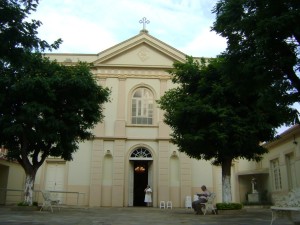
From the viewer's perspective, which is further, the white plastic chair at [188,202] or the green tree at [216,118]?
the white plastic chair at [188,202]

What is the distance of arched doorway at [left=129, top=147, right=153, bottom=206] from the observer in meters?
24.2

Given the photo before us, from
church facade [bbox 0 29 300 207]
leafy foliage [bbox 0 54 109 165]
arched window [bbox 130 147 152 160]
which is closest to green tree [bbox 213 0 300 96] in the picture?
A: leafy foliage [bbox 0 54 109 165]

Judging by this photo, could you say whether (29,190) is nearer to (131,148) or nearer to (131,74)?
(131,148)

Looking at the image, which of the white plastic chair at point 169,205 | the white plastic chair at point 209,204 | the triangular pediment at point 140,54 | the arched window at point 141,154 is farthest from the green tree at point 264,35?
the triangular pediment at point 140,54

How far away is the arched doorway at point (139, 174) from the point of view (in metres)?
24.2

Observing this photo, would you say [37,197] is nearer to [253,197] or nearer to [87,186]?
[87,186]

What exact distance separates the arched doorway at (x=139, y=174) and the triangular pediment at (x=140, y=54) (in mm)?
6019

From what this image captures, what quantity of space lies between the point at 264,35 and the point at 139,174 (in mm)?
20048

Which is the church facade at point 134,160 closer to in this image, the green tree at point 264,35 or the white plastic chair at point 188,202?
the white plastic chair at point 188,202

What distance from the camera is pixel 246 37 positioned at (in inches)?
325

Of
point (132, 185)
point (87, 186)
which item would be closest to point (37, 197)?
point (87, 186)

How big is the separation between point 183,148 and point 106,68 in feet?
38.6

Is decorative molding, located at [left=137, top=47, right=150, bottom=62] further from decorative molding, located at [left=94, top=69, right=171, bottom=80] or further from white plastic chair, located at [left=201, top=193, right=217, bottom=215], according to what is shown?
white plastic chair, located at [left=201, top=193, right=217, bottom=215]

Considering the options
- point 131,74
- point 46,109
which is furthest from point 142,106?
point 46,109
